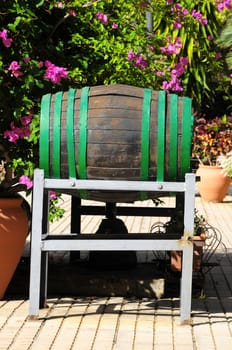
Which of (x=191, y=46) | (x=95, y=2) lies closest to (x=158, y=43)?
(x=95, y=2)

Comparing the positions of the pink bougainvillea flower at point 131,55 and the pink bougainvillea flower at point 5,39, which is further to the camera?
the pink bougainvillea flower at point 131,55

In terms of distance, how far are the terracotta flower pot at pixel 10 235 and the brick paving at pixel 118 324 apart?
0.86 ft

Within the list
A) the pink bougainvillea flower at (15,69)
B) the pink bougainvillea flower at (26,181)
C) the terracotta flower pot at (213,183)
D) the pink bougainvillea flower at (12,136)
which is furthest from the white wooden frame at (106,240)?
the terracotta flower pot at (213,183)

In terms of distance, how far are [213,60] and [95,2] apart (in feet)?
6.94

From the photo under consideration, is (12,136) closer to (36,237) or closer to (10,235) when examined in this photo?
(10,235)

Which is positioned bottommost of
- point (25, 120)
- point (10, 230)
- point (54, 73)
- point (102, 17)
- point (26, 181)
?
point (10, 230)

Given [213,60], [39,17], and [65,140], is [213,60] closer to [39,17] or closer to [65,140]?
[39,17]

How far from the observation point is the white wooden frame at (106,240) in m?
5.42

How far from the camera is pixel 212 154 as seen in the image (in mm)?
18438

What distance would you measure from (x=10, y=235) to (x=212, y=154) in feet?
41.8

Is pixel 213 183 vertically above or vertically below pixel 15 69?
below

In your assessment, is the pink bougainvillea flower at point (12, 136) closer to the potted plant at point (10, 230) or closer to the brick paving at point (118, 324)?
the potted plant at point (10, 230)

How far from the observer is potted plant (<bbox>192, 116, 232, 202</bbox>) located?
16.5m

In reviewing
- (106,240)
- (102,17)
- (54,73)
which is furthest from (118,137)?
(102,17)
